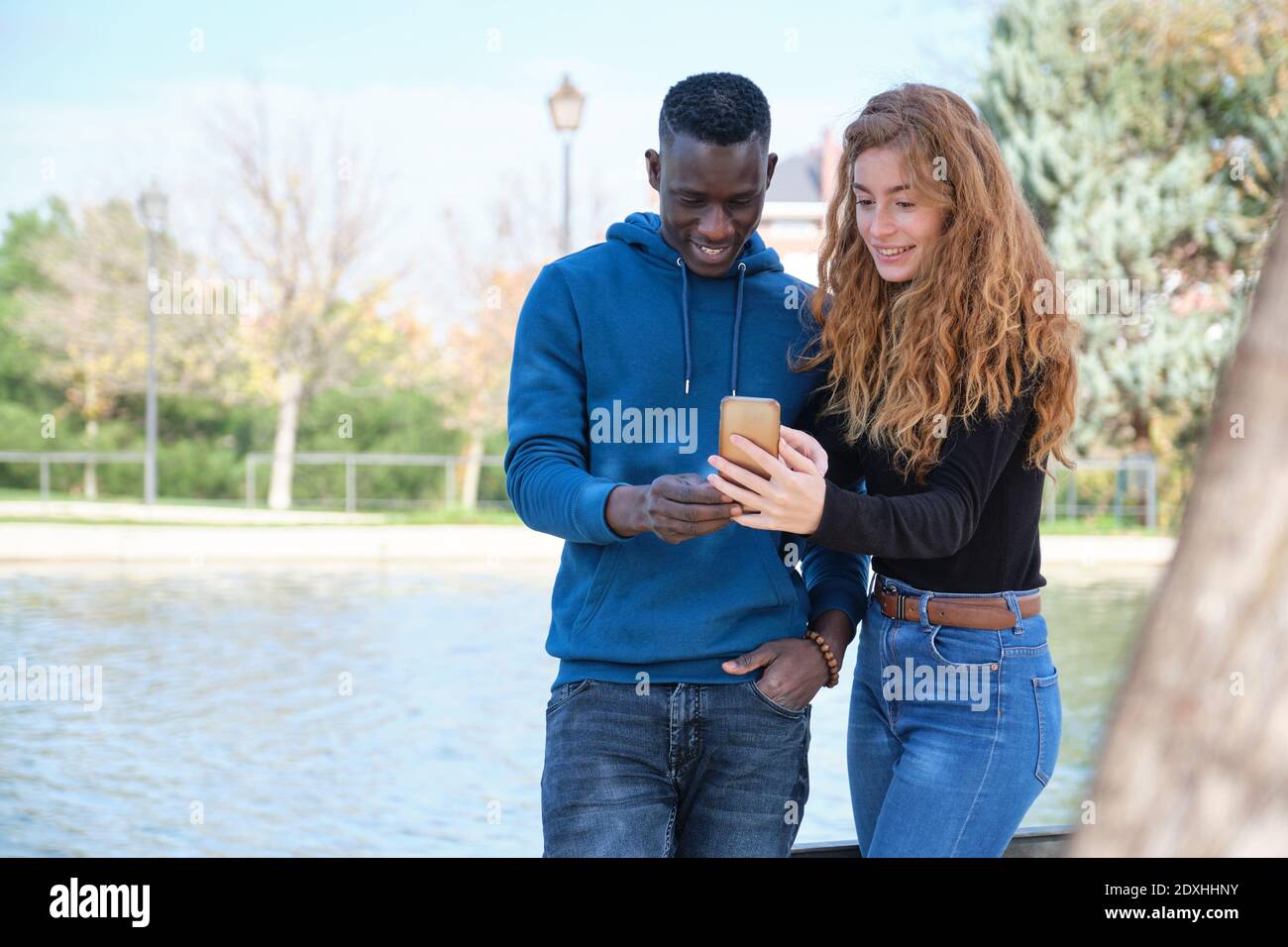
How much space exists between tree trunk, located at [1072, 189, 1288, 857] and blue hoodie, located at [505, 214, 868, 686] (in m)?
1.38

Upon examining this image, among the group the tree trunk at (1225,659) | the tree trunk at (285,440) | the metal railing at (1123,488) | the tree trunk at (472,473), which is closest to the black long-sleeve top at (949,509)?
the tree trunk at (1225,659)

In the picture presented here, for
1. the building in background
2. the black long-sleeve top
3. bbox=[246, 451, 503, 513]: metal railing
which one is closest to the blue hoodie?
the black long-sleeve top

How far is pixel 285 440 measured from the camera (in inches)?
1145

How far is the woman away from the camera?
102 inches

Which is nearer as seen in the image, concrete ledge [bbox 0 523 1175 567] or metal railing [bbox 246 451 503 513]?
concrete ledge [bbox 0 523 1175 567]

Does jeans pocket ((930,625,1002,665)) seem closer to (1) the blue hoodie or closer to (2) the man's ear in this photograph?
(1) the blue hoodie

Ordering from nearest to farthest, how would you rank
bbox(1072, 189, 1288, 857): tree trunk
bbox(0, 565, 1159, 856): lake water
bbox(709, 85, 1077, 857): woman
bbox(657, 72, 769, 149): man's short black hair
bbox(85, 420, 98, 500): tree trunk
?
bbox(1072, 189, 1288, 857): tree trunk
bbox(709, 85, 1077, 857): woman
bbox(657, 72, 769, 149): man's short black hair
bbox(0, 565, 1159, 856): lake water
bbox(85, 420, 98, 500): tree trunk

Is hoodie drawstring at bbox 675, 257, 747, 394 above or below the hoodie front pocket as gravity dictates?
above

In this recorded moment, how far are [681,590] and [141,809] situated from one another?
18.9 feet

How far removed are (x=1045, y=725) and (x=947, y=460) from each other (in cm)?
54

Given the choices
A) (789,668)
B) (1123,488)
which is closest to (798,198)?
(1123,488)

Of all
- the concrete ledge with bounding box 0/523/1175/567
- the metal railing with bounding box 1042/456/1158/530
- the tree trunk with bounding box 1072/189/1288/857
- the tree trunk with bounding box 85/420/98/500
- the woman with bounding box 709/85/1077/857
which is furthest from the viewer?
the tree trunk with bounding box 85/420/98/500

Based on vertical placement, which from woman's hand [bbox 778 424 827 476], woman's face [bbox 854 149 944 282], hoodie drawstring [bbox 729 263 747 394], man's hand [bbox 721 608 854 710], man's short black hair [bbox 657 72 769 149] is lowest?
man's hand [bbox 721 608 854 710]

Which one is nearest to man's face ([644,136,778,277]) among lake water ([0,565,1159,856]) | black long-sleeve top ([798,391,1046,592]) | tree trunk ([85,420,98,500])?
black long-sleeve top ([798,391,1046,592])
